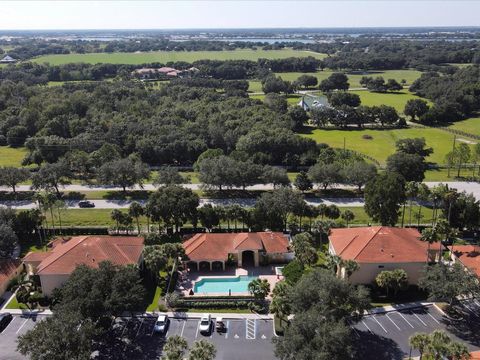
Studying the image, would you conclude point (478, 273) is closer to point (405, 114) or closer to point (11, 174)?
point (11, 174)

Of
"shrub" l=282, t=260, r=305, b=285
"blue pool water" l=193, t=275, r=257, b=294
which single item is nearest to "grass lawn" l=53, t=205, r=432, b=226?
"blue pool water" l=193, t=275, r=257, b=294

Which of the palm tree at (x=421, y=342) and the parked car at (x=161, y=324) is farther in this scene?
the parked car at (x=161, y=324)

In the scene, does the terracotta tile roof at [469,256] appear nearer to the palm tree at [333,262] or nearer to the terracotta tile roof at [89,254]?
the palm tree at [333,262]

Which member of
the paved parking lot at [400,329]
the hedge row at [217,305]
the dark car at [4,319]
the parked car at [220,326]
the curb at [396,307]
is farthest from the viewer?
the hedge row at [217,305]

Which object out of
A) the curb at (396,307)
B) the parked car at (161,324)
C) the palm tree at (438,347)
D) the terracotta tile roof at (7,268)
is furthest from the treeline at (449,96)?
the terracotta tile roof at (7,268)

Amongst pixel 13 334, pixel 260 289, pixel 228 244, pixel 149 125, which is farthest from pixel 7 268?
pixel 149 125

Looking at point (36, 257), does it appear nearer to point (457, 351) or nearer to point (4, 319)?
point (4, 319)

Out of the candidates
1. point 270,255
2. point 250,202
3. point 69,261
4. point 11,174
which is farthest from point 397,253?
point 11,174
